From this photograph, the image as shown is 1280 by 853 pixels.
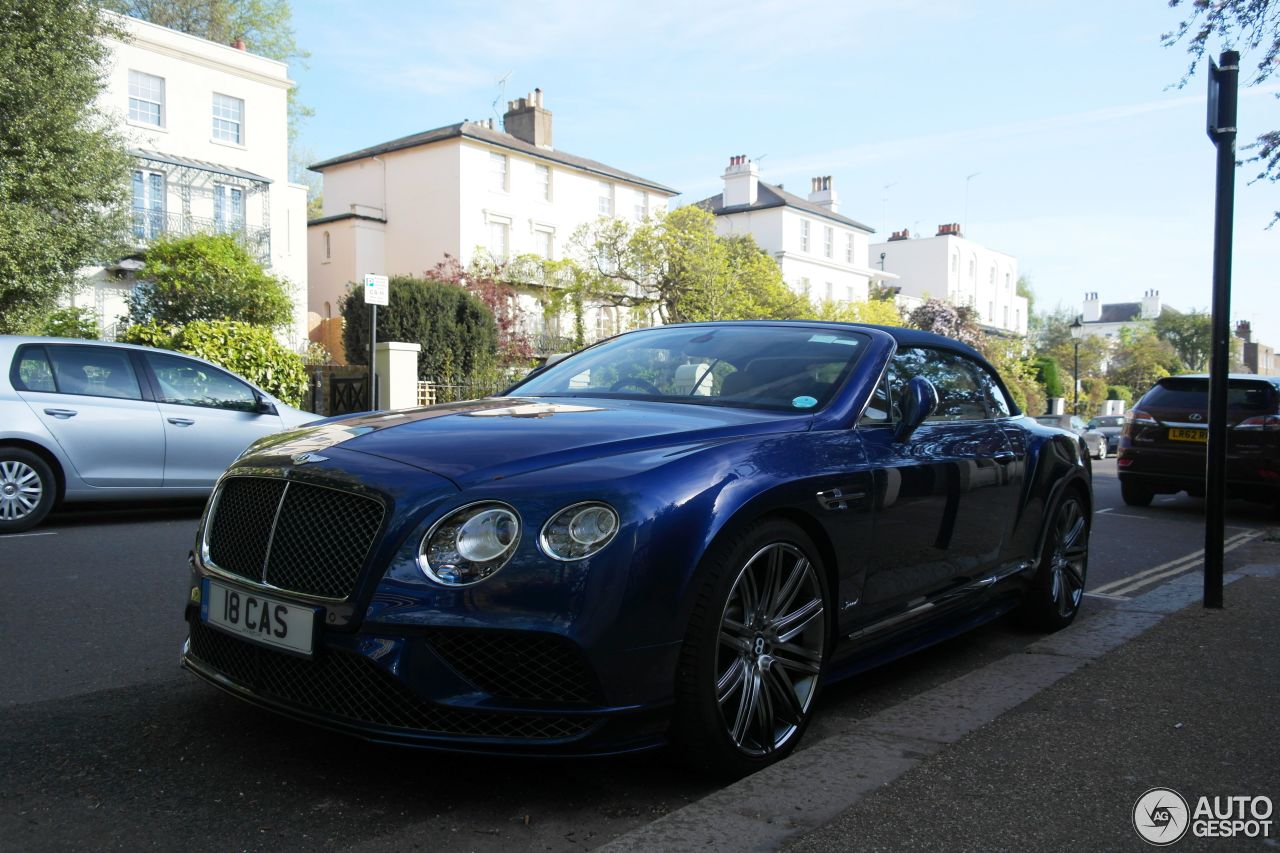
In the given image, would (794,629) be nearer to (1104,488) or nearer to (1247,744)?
(1247,744)

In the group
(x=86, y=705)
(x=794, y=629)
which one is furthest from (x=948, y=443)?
(x=86, y=705)

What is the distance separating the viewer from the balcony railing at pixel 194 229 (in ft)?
95.9

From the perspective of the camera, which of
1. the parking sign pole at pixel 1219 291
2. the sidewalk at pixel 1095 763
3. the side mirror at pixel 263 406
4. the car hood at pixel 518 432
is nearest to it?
the sidewalk at pixel 1095 763

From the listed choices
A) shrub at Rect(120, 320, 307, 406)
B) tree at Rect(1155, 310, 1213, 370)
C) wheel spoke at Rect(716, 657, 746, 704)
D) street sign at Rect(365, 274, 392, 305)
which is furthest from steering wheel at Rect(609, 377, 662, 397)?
tree at Rect(1155, 310, 1213, 370)

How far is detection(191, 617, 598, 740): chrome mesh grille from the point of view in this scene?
2.77m

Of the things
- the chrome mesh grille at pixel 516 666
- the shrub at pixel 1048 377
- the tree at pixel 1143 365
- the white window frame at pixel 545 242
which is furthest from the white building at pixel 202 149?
the tree at pixel 1143 365

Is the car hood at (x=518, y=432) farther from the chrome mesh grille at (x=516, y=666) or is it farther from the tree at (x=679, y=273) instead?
the tree at (x=679, y=273)

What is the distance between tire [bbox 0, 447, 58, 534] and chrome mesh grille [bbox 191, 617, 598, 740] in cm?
659

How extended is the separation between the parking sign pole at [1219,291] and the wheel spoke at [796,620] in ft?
11.8

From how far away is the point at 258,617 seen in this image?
10.0 ft

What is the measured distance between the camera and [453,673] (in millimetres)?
2746

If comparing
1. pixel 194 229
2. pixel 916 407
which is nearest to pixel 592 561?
pixel 916 407

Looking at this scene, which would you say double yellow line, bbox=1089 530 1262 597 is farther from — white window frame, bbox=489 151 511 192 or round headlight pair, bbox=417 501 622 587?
white window frame, bbox=489 151 511 192

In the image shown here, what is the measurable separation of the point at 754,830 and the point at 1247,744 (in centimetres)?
195
